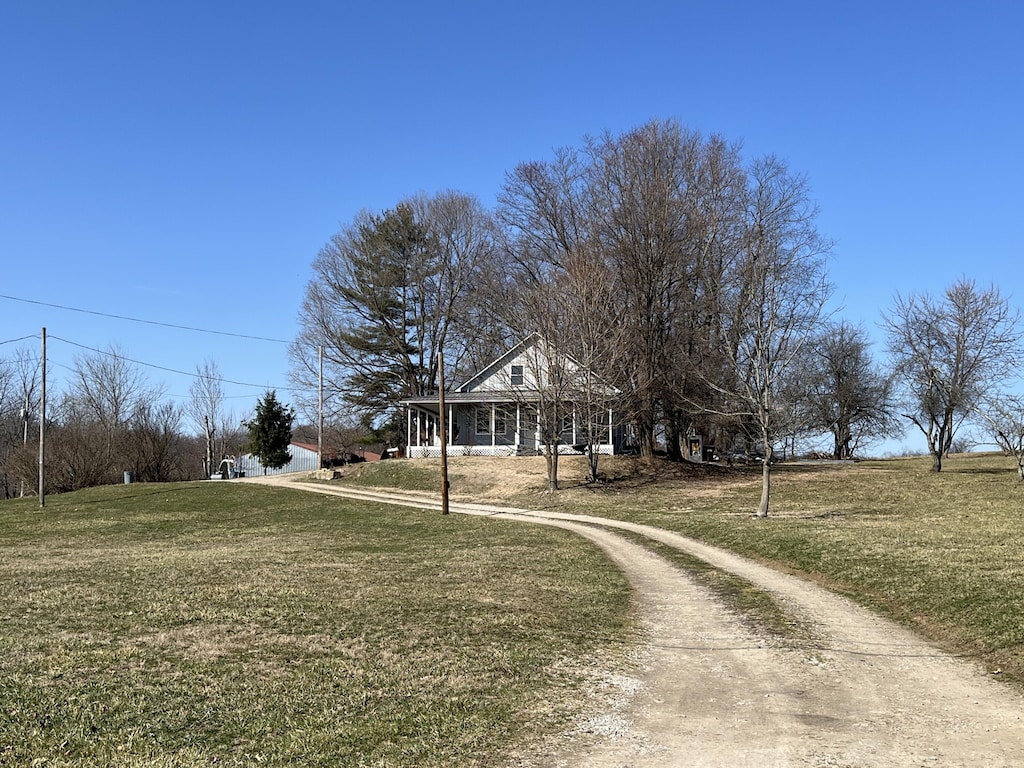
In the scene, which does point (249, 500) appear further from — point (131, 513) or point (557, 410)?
point (557, 410)

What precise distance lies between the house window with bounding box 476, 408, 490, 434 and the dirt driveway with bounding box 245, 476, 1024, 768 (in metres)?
35.6

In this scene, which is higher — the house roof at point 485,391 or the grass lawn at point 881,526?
the house roof at point 485,391

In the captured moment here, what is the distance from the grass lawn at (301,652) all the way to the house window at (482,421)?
90.1ft

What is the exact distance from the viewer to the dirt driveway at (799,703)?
18.1 feet

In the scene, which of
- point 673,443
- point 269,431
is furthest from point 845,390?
point 269,431

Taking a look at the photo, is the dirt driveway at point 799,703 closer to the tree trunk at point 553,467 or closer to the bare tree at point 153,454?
the tree trunk at point 553,467

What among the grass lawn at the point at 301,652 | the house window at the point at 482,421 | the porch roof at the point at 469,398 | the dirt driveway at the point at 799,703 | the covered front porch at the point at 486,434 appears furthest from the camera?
the house window at the point at 482,421

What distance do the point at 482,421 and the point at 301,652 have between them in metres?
38.4

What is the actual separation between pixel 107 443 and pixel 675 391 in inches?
1400

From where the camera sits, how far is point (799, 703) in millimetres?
6711

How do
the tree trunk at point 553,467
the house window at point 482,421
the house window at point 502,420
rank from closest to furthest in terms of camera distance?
the tree trunk at point 553,467
the house window at point 502,420
the house window at point 482,421

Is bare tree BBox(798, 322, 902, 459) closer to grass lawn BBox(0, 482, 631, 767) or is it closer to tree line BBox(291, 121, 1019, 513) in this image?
tree line BBox(291, 121, 1019, 513)

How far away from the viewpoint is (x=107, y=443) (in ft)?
168

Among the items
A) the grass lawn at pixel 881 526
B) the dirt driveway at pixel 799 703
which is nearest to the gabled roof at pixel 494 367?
the grass lawn at pixel 881 526
